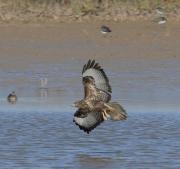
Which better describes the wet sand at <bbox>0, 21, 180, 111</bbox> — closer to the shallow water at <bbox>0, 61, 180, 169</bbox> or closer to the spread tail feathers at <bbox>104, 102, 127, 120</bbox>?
the shallow water at <bbox>0, 61, 180, 169</bbox>

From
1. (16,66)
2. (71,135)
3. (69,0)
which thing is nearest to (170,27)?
(69,0)

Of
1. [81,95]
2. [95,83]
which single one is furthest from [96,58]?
[95,83]

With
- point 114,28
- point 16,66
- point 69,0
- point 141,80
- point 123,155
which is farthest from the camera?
point 69,0

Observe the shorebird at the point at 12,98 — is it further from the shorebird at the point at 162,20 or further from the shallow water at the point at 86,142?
the shorebird at the point at 162,20

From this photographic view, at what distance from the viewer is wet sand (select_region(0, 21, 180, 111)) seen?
12.7 m

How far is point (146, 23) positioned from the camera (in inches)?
695

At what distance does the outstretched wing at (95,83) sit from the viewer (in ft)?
29.3

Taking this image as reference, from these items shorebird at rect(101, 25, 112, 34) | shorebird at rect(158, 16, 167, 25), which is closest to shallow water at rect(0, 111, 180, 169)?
shorebird at rect(101, 25, 112, 34)

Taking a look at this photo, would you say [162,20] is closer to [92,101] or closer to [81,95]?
[81,95]

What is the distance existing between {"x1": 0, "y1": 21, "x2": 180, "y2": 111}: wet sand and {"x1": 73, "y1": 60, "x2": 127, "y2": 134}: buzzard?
2.59 m

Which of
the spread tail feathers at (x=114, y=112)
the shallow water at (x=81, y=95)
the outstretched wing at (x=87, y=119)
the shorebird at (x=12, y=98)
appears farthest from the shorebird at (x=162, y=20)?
the spread tail feathers at (x=114, y=112)

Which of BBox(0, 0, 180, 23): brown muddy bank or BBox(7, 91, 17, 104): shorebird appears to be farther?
BBox(0, 0, 180, 23): brown muddy bank

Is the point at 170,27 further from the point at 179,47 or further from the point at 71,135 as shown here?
the point at 71,135

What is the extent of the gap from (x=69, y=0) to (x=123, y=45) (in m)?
2.64
